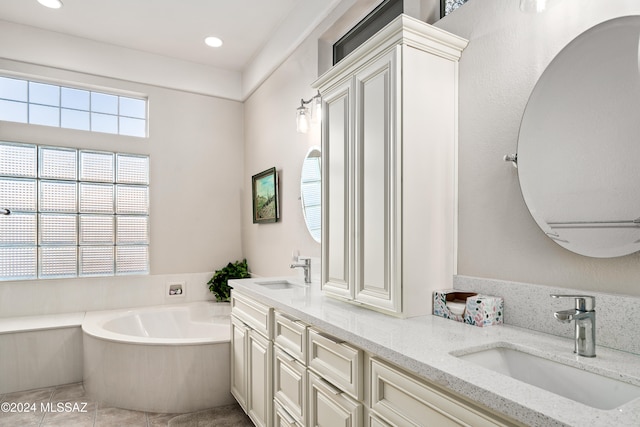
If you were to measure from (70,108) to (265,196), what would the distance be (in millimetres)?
1976

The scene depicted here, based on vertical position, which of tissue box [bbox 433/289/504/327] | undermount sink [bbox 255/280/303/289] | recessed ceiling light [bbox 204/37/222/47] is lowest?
undermount sink [bbox 255/280/303/289]

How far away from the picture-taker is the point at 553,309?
4.19 ft

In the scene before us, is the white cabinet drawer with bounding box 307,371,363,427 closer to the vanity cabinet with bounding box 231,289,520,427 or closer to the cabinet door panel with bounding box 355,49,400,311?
the vanity cabinet with bounding box 231,289,520,427

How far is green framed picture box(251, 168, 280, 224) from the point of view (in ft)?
Answer: 11.3

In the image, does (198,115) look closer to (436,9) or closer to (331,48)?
(331,48)

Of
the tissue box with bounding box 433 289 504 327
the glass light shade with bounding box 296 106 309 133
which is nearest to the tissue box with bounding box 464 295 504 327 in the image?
the tissue box with bounding box 433 289 504 327

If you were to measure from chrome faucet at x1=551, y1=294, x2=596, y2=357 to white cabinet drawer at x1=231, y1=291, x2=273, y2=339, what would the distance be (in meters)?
1.37

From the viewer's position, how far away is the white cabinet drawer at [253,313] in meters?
2.07

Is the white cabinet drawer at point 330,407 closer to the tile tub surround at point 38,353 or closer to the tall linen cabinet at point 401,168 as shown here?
the tall linen cabinet at point 401,168

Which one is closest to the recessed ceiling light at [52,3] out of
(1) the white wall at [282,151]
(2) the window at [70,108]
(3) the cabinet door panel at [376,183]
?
(2) the window at [70,108]

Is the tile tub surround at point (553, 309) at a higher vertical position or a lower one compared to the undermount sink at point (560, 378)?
higher

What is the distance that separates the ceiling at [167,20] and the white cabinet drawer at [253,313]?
1.99 meters

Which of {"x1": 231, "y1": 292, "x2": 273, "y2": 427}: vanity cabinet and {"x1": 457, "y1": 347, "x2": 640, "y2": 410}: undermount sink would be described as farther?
{"x1": 231, "y1": 292, "x2": 273, "y2": 427}: vanity cabinet

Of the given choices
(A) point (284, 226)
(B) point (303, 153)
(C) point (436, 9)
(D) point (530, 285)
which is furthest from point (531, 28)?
(A) point (284, 226)
